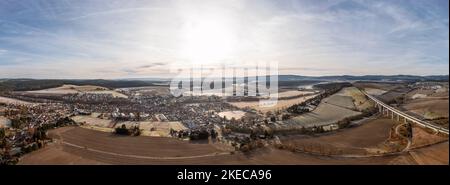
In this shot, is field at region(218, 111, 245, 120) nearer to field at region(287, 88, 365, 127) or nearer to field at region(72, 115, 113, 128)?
field at region(287, 88, 365, 127)

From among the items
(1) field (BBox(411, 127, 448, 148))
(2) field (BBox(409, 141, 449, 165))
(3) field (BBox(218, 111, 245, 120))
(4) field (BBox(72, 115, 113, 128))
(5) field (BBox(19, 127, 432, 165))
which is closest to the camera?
(2) field (BBox(409, 141, 449, 165))

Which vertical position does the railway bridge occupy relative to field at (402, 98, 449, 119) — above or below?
below

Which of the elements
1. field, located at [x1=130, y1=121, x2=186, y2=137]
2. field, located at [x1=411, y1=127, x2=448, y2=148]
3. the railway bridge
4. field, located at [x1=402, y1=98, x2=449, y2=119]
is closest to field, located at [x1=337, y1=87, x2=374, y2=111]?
the railway bridge

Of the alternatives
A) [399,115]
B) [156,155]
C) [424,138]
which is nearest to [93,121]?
[156,155]

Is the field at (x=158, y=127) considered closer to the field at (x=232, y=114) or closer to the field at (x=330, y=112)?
the field at (x=232, y=114)

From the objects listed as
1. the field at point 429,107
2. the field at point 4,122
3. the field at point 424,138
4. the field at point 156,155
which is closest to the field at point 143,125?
the field at point 156,155
